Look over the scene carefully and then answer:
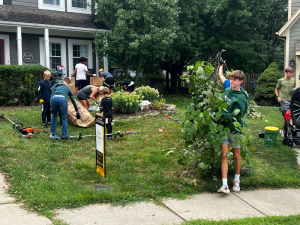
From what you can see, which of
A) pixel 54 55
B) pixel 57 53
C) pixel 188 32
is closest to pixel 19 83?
pixel 54 55

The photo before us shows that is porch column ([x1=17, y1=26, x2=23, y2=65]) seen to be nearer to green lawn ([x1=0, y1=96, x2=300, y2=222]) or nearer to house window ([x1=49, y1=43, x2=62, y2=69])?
house window ([x1=49, y1=43, x2=62, y2=69])

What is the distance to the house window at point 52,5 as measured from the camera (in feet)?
54.4

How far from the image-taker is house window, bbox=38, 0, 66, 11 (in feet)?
54.4

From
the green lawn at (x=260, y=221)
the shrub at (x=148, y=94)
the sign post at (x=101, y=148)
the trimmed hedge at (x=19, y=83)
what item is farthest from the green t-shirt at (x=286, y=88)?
the trimmed hedge at (x=19, y=83)

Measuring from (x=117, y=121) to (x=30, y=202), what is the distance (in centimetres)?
588

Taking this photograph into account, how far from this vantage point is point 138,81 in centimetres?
1775

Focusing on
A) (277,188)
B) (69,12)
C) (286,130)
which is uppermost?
(69,12)

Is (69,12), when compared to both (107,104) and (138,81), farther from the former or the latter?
(107,104)

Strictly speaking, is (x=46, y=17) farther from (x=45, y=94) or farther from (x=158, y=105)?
(x=45, y=94)

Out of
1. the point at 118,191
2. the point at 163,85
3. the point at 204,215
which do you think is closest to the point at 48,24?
the point at 163,85

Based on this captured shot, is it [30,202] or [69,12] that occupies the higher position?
[69,12]

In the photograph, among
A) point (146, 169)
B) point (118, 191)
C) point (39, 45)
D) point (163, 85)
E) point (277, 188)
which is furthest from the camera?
point (163, 85)

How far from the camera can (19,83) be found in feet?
39.9

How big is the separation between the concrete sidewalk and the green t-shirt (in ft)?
13.0
